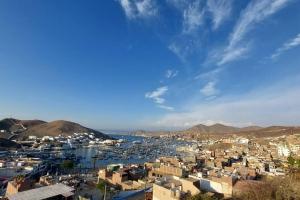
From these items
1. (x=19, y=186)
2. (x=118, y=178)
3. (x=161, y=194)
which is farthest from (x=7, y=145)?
(x=161, y=194)

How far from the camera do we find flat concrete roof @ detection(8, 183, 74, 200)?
2284 centimetres

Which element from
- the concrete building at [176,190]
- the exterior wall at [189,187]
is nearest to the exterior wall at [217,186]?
the concrete building at [176,190]

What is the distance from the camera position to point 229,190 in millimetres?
26547

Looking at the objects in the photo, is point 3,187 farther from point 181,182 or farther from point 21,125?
point 21,125

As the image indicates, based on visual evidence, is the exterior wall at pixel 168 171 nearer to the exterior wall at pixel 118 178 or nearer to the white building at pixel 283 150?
the exterior wall at pixel 118 178

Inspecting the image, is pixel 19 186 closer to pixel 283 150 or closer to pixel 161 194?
pixel 161 194

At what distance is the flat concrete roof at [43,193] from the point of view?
74.9 ft

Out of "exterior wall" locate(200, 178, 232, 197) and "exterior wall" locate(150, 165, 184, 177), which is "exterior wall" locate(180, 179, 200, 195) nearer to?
"exterior wall" locate(200, 178, 232, 197)

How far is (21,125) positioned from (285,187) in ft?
615

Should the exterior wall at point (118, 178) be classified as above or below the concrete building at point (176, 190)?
below

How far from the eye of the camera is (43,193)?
23891mm

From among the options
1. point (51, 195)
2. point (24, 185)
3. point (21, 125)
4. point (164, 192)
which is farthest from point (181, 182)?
point (21, 125)

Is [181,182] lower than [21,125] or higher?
lower

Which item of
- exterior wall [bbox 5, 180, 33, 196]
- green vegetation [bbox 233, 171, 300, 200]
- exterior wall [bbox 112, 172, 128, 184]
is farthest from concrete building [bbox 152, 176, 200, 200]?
exterior wall [bbox 5, 180, 33, 196]
